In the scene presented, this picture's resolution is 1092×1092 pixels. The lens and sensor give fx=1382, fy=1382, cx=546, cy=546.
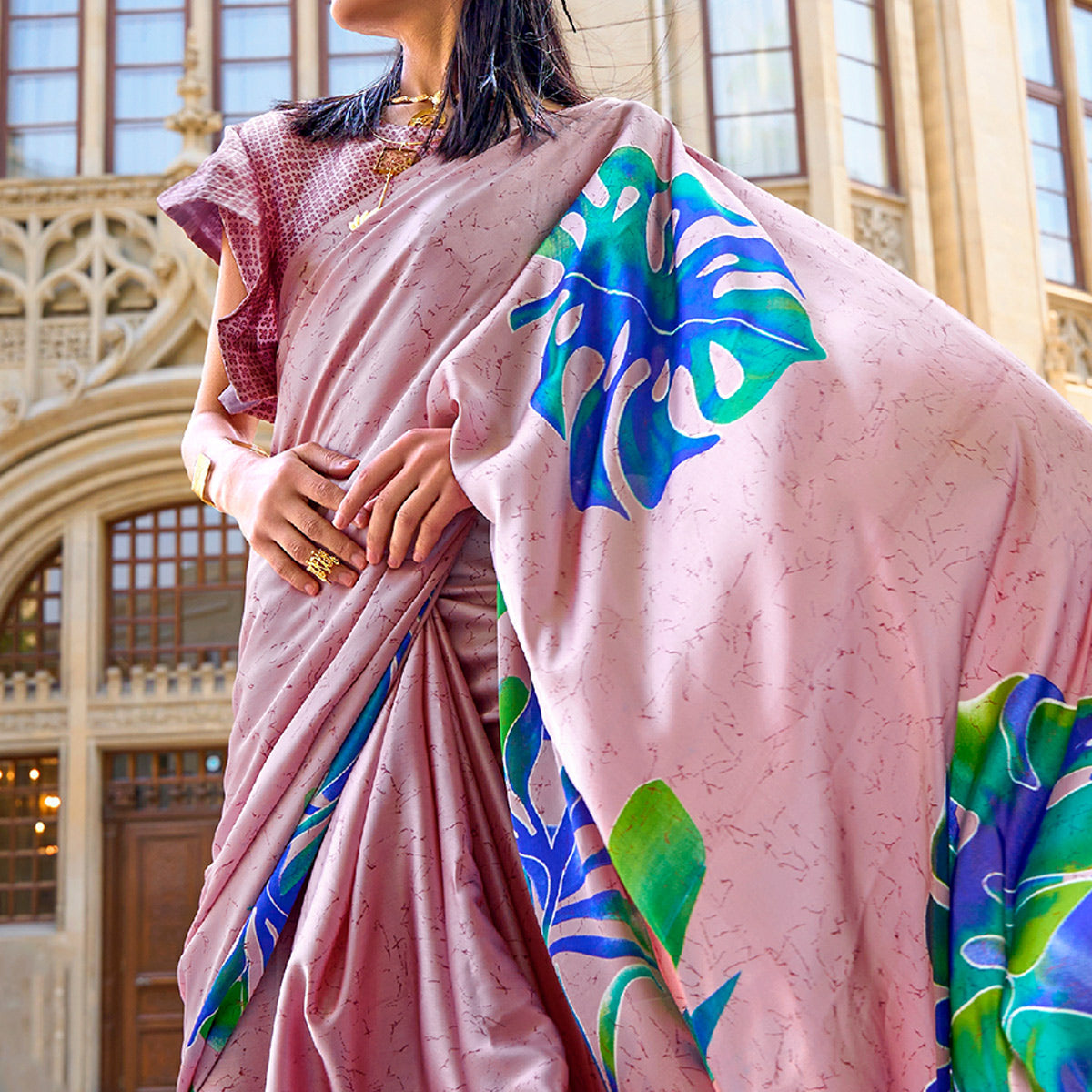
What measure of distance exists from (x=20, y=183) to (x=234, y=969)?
689 centimetres

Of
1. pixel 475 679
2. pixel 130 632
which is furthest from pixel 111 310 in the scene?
pixel 475 679

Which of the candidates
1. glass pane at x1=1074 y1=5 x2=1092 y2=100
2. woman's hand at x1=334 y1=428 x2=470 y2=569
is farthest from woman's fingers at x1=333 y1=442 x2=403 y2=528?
glass pane at x1=1074 y1=5 x2=1092 y2=100

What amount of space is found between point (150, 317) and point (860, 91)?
3966mm

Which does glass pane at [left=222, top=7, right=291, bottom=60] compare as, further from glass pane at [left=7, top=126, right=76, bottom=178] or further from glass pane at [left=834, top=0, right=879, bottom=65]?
glass pane at [left=834, top=0, right=879, bottom=65]

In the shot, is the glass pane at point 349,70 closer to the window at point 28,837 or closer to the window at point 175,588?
the window at point 175,588

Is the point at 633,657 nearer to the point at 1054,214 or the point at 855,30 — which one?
the point at 855,30

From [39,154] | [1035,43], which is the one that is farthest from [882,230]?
[39,154]

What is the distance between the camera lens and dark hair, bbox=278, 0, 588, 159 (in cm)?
114

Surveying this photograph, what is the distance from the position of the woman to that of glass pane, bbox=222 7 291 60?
22.4ft

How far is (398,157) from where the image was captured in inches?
46.2

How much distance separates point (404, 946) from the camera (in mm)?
893

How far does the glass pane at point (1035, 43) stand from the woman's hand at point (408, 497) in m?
8.34

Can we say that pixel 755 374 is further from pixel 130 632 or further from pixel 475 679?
pixel 130 632

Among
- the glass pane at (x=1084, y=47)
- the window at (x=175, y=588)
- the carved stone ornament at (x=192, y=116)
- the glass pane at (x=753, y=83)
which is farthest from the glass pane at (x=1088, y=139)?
the window at (x=175, y=588)
